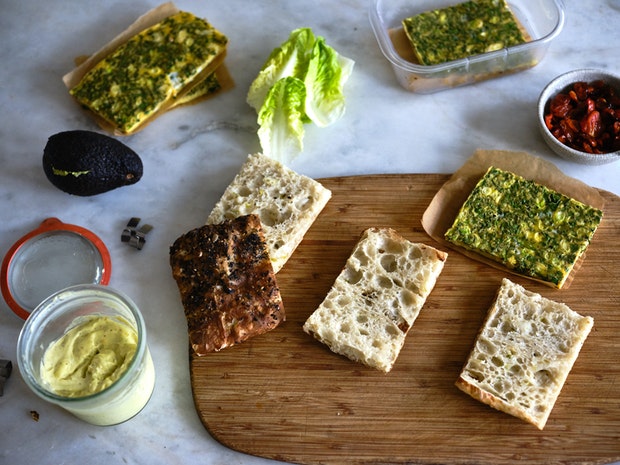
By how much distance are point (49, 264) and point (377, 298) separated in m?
1.79

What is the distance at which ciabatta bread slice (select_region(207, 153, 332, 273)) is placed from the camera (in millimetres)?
3742

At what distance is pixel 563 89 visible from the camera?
4.05 metres

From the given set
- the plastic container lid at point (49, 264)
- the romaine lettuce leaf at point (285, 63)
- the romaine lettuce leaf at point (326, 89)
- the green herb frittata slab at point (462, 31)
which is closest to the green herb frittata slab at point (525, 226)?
the green herb frittata slab at point (462, 31)

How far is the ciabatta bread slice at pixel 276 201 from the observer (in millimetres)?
3742

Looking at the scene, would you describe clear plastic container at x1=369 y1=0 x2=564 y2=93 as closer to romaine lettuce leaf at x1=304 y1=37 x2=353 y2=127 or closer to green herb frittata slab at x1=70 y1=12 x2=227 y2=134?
romaine lettuce leaf at x1=304 y1=37 x2=353 y2=127

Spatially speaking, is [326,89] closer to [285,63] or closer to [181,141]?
[285,63]

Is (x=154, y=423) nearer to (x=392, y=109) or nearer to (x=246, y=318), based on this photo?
(x=246, y=318)

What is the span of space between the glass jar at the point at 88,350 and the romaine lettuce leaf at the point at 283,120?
1.30 m

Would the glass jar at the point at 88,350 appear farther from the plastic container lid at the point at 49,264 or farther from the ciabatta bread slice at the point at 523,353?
the ciabatta bread slice at the point at 523,353

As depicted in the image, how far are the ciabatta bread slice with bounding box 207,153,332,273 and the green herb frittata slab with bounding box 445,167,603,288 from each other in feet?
2.53

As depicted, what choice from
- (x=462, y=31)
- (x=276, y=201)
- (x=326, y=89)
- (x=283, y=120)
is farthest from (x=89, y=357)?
(x=462, y=31)

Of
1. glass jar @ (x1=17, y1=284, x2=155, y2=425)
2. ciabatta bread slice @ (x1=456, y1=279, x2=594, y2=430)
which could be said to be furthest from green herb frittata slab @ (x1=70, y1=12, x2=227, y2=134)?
ciabatta bread slice @ (x1=456, y1=279, x2=594, y2=430)

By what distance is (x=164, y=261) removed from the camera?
3895 mm

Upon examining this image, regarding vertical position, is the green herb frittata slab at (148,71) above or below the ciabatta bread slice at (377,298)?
above
